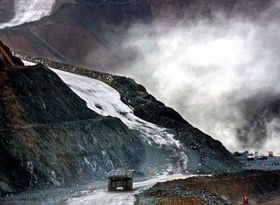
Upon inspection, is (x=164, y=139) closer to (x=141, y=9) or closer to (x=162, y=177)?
(x=162, y=177)

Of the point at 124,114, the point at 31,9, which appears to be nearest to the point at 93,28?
the point at 31,9

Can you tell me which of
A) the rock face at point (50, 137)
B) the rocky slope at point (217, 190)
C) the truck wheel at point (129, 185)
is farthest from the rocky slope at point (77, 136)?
the rocky slope at point (217, 190)

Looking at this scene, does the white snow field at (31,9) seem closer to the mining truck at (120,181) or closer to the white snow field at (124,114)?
the white snow field at (124,114)

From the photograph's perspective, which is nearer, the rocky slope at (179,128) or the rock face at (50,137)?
the rock face at (50,137)

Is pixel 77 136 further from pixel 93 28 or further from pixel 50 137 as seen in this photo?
pixel 93 28

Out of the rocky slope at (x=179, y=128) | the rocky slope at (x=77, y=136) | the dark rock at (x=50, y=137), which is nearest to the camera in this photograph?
the dark rock at (x=50, y=137)

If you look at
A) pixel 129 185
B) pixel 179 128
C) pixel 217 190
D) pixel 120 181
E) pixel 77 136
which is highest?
pixel 179 128

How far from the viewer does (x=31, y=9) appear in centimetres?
16738

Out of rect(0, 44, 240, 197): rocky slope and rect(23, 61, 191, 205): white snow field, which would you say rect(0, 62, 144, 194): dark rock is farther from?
rect(23, 61, 191, 205): white snow field

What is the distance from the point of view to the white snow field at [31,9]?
156 meters

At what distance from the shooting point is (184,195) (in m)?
31.8

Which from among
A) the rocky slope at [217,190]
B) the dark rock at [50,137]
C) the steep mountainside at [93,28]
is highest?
the steep mountainside at [93,28]

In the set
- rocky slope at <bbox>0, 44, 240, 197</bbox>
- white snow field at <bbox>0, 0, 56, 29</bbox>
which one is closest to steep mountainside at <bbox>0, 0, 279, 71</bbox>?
white snow field at <bbox>0, 0, 56, 29</bbox>

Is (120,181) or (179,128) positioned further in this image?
(179,128)
